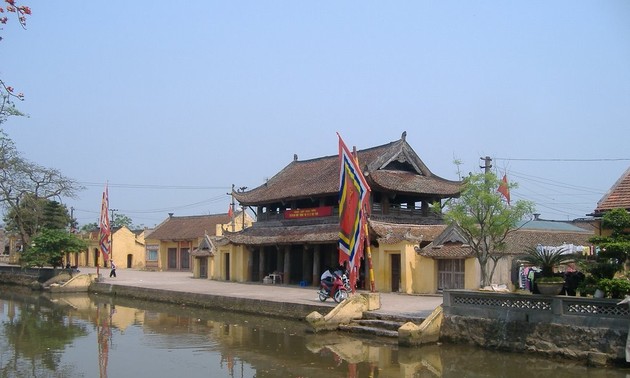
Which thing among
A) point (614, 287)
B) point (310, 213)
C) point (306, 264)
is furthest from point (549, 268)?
point (306, 264)

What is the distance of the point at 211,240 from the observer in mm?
37250

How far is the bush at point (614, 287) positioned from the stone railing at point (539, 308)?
28 centimetres

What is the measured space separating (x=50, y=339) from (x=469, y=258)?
13.4 metres

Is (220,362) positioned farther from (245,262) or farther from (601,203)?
(245,262)

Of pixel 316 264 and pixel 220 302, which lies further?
pixel 316 264

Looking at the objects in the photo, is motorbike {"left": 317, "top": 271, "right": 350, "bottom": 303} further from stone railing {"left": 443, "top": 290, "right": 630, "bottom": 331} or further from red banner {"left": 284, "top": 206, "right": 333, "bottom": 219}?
red banner {"left": 284, "top": 206, "right": 333, "bottom": 219}

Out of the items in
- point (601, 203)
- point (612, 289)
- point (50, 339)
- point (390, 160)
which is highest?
point (390, 160)

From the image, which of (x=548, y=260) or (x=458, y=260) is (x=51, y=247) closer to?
(x=458, y=260)

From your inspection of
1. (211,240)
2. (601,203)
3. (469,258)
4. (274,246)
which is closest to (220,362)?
(601,203)

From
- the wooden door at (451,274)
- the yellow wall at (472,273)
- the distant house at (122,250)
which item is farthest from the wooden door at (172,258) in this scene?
the yellow wall at (472,273)

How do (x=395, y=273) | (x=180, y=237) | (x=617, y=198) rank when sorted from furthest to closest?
(x=180, y=237) < (x=395, y=273) < (x=617, y=198)

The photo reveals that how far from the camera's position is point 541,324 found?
1298 centimetres

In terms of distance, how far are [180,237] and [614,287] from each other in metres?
39.7

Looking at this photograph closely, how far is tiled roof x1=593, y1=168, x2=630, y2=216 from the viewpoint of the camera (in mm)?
14039
